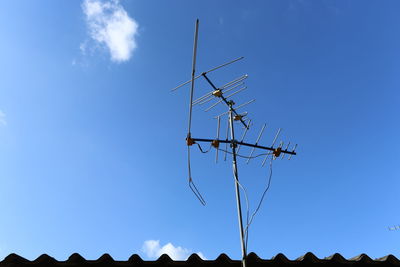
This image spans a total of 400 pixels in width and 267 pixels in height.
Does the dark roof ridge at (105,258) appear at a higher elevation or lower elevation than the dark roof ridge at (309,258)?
lower

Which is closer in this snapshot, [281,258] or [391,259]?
[281,258]

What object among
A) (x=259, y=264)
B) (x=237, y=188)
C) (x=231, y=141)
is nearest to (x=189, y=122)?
(x=231, y=141)

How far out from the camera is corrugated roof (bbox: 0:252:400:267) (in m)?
3.35

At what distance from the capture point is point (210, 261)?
3.68 metres

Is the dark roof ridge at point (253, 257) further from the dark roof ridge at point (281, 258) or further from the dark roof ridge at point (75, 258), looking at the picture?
the dark roof ridge at point (75, 258)

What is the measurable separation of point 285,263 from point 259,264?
0.31 m

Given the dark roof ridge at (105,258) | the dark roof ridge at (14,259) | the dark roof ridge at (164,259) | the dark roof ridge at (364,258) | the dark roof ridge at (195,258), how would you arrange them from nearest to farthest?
the dark roof ridge at (14,259) < the dark roof ridge at (105,258) < the dark roof ridge at (164,259) < the dark roof ridge at (195,258) < the dark roof ridge at (364,258)

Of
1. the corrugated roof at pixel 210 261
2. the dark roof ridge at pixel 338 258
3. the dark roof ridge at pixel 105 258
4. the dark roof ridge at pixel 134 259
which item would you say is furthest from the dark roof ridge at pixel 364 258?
the dark roof ridge at pixel 105 258

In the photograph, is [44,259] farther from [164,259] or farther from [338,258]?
[338,258]

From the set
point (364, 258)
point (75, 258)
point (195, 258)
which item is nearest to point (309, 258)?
point (364, 258)

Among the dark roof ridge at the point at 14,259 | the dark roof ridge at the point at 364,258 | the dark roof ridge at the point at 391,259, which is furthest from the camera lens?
the dark roof ridge at the point at 391,259

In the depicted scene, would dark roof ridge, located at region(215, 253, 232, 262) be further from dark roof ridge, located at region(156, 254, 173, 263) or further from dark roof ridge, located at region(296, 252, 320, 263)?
dark roof ridge, located at region(296, 252, 320, 263)

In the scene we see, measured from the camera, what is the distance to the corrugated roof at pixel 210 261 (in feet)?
11.0

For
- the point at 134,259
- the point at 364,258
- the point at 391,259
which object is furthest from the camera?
the point at 391,259
